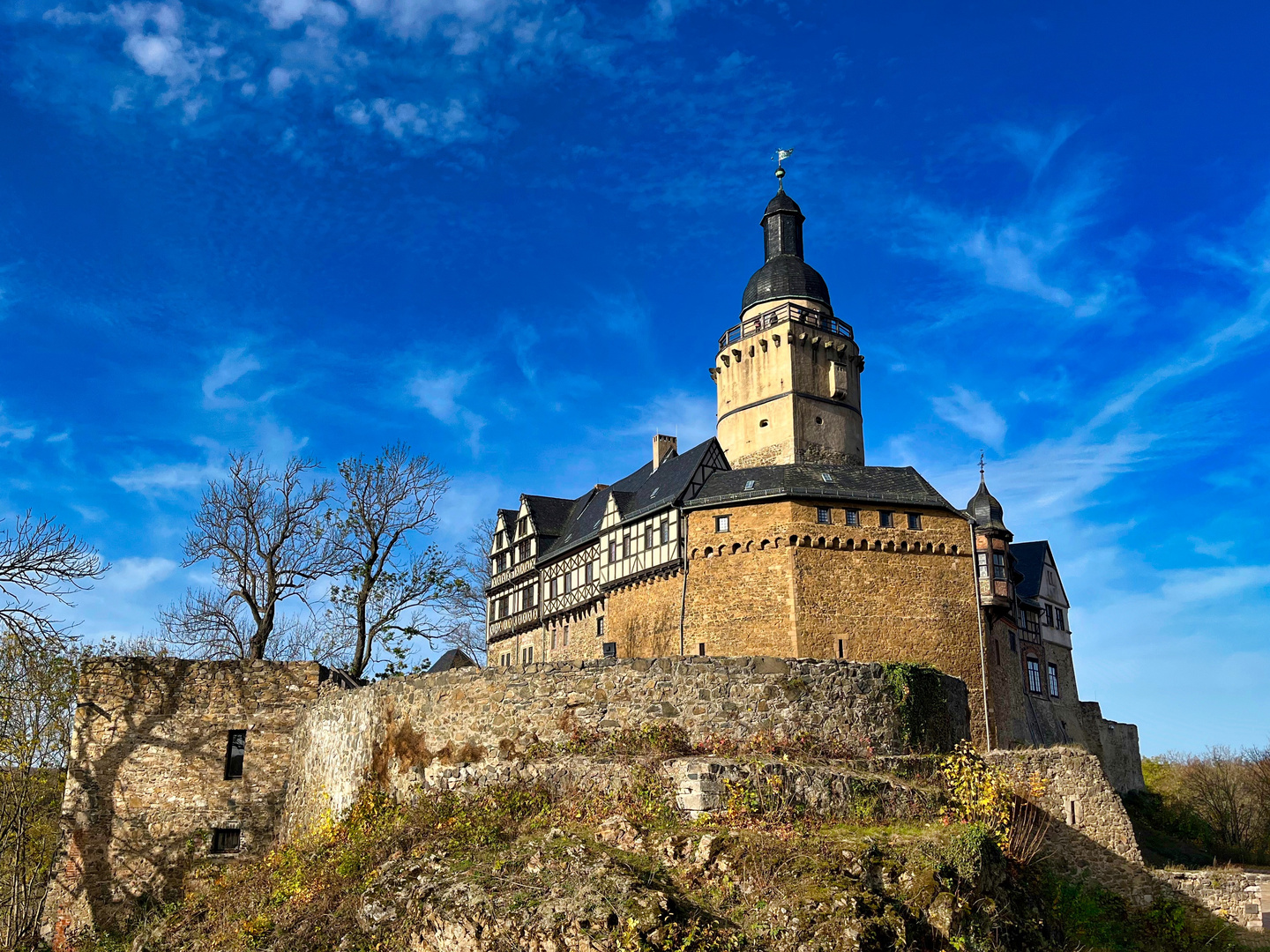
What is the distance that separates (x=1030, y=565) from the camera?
5059 centimetres

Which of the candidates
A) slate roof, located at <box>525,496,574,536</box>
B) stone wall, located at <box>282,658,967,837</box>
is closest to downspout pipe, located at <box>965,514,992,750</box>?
stone wall, located at <box>282,658,967,837</box>

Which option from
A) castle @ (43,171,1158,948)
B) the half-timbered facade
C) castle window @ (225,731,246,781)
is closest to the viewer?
castle @ (43,171,1158,948)

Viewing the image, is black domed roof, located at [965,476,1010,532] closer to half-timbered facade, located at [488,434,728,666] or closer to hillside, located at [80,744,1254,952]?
half-timbered facade, located at [488,434,728,666]

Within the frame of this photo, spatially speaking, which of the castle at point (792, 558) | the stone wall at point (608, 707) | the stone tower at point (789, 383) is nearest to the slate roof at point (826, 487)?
the castle at point (792, 558)

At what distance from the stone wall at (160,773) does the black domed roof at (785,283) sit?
1122 inches

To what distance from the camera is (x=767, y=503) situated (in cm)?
3534

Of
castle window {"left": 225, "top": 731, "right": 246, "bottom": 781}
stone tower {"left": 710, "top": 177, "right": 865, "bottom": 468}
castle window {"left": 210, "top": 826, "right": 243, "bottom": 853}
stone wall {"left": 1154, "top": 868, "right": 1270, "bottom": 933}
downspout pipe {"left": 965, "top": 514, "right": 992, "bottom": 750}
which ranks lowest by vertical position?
stone wall {"left": 1154, "top": 868, "right": 1270, "bottom": 933}

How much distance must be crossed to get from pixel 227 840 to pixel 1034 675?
3451cm

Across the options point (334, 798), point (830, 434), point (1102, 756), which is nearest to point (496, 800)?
point (334, 798)

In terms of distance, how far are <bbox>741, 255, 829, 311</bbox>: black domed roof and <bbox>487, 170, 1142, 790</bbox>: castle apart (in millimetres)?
92

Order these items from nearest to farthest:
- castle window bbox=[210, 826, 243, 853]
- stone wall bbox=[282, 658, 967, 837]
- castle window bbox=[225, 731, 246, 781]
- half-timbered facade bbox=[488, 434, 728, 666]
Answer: stone wall bbox=[282, 658, 967, 837], castle window bbox=[210, 826, 243, 853], castle window bbox=[225, 731, 246, 781], half-timbered facade bbox=[488, 434, 728, 666]

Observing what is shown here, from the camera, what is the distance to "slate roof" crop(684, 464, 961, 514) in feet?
114

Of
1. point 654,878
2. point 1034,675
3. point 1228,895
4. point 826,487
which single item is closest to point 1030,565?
point 1034,675

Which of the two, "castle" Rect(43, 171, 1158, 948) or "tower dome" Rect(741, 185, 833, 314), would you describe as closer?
"castle" Rect(43, 171, 1158, 948)
